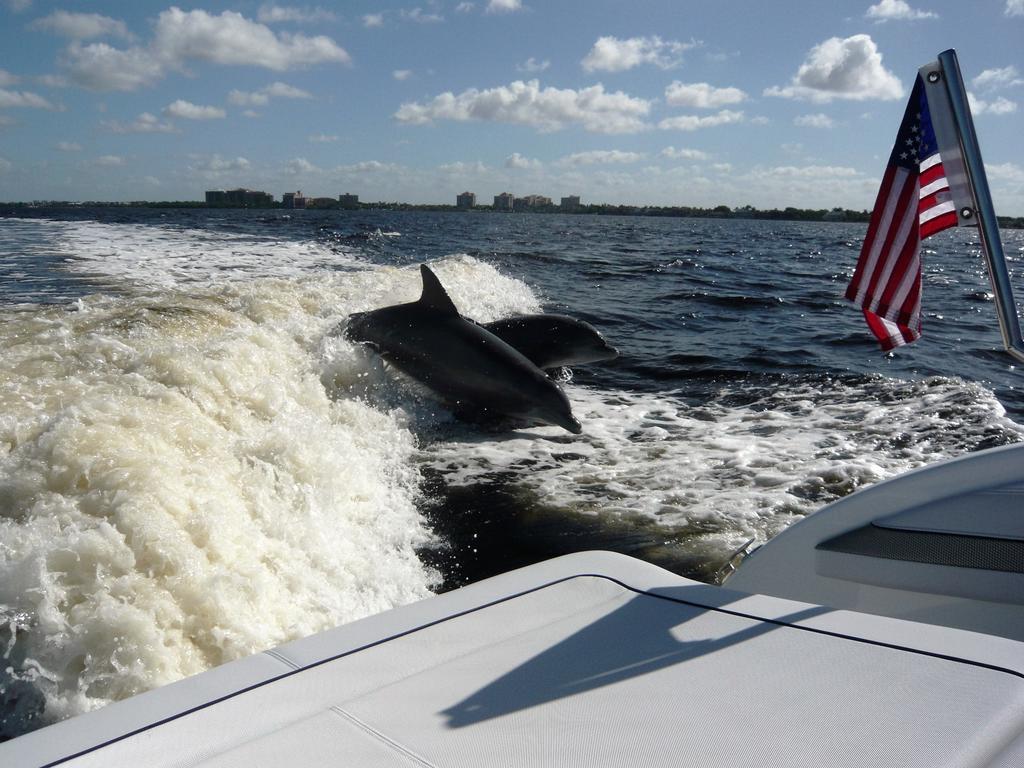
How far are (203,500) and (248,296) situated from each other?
7021 mm

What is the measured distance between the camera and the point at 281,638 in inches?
151

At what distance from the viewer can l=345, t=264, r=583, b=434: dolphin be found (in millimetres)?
7879

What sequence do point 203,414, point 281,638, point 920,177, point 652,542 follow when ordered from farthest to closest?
point 203,414, point 652,542, point 281,638, point 920,177

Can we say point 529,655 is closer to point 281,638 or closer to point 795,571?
point 795,571

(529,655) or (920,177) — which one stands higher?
(920,177)

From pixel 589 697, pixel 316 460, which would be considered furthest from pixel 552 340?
pixel 589 697

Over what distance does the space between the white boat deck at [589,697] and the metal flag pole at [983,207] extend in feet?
5.65

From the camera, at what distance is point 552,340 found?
1030 cm

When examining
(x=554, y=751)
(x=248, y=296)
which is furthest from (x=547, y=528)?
(x=248, y=296)

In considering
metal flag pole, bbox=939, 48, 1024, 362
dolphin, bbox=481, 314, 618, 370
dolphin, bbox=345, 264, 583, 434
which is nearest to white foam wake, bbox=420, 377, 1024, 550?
dolphin, bbox=345, 264, 583, 434

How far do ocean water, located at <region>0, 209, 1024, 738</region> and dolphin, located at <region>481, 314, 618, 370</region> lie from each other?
0.36 metres

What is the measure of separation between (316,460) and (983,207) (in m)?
4.44

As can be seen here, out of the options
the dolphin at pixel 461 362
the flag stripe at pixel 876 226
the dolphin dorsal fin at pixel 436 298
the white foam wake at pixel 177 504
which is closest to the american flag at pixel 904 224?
the flag stripe at pixel 876 226

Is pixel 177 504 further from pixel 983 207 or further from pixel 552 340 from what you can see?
pixel 552 340
